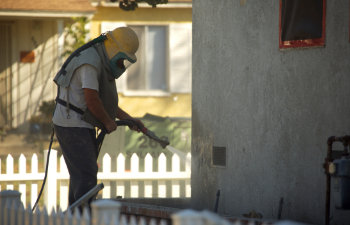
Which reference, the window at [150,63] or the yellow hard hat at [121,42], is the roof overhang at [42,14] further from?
the yellow hard hat at [121,42]

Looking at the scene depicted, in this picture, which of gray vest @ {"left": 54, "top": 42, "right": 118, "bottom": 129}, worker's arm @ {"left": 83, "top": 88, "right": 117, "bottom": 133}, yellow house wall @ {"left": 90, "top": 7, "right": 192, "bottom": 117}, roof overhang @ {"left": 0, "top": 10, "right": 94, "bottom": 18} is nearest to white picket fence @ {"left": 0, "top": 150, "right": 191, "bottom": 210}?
gray vest @ {"left": 54, "top": 42, "right": 118, "bottom": 129}

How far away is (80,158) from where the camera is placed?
6988mm

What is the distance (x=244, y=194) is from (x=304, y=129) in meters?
1.12

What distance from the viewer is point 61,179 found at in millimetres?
10953

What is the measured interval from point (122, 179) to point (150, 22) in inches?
413

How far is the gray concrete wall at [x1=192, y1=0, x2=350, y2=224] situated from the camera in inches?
281

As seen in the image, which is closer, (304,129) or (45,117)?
(304,129)

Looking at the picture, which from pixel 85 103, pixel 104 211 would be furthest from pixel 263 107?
pixel 104 211

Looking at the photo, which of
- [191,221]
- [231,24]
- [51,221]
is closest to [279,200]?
[231,24]

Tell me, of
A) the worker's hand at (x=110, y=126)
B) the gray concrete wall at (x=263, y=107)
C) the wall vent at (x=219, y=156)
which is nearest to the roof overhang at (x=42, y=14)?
the gray concrete wall at (x=263, y=107)

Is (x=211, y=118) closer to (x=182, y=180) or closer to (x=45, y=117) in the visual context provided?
(x=182, y=180)

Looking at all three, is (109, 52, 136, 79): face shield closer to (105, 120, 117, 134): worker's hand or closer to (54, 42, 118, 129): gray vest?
(54, 42, 118, 129): gray vest

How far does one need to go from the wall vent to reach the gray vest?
1.53 metres

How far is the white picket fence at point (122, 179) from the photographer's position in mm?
10945
